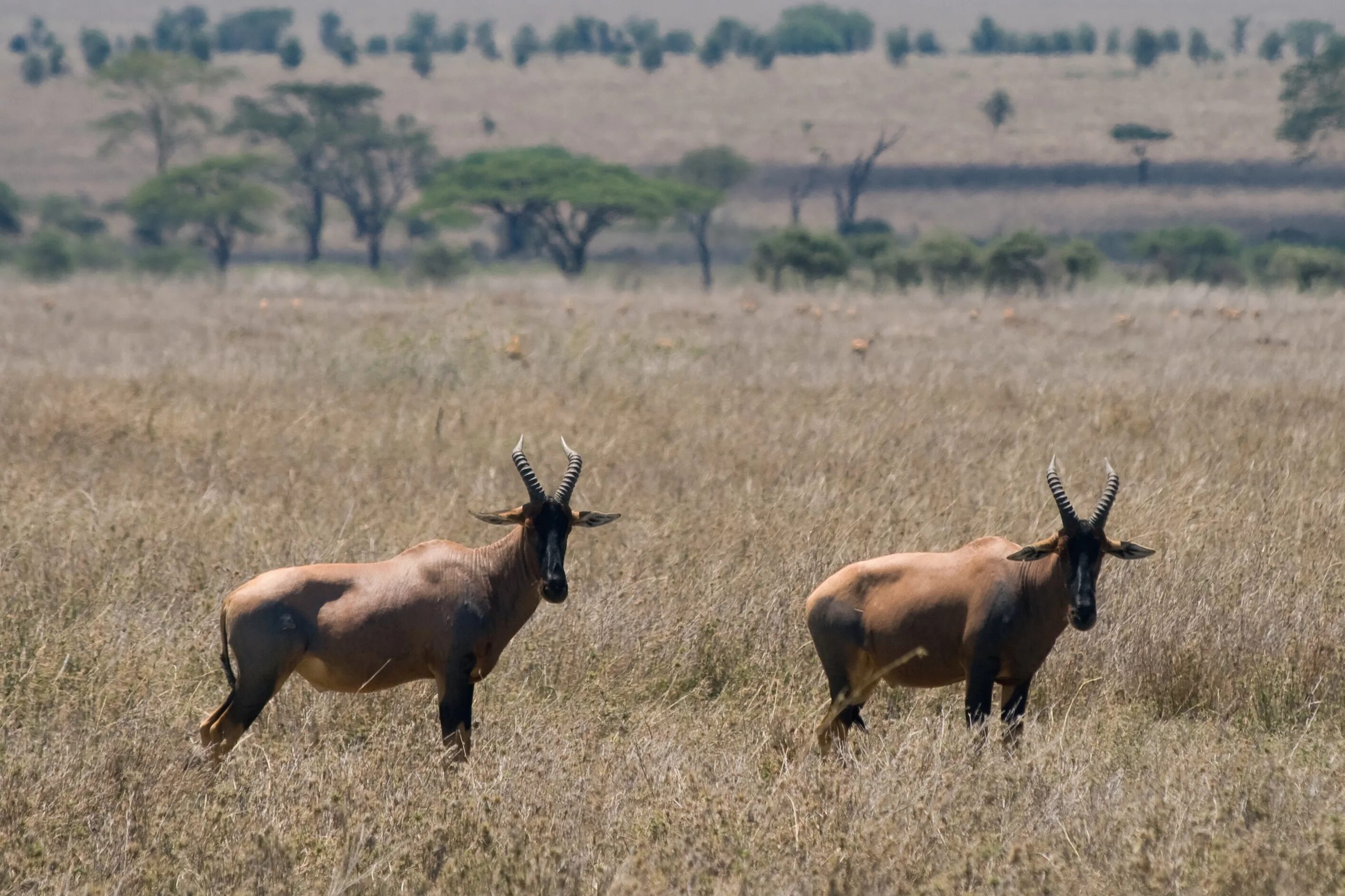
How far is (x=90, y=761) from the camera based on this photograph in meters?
5.10

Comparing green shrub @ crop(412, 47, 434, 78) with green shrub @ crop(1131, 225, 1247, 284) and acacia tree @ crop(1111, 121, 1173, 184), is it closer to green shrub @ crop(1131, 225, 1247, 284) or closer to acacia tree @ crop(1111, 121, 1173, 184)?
acacia tree @ crop(1111, 121, 1173, 184)

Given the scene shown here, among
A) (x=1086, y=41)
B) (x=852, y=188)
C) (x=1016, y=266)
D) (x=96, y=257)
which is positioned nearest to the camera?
(x=1016, y=266)

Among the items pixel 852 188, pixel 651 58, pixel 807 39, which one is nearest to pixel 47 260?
pixel 852 188

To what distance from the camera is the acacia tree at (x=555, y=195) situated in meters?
50.4

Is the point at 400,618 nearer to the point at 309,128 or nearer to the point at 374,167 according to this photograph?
the point at 309,128

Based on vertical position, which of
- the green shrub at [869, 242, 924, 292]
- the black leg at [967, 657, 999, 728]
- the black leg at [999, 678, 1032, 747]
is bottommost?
the green shrub at [869, 242, 924, 292]

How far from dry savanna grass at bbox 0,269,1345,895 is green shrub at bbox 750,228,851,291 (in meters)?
28.3

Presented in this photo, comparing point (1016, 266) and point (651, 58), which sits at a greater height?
point (651, 58)

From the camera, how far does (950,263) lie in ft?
132

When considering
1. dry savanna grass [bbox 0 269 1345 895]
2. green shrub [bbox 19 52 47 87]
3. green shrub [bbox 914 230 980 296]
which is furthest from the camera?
green shrub [bbox 19 52 47 87]

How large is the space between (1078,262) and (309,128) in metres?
33.0

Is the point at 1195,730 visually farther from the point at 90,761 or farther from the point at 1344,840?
the point at 90,761

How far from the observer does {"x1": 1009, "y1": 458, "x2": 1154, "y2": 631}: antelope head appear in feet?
17.2

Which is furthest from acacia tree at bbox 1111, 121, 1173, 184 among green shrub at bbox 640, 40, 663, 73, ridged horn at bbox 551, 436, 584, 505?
ridged horn at bbox 551, 436, 584, 505
